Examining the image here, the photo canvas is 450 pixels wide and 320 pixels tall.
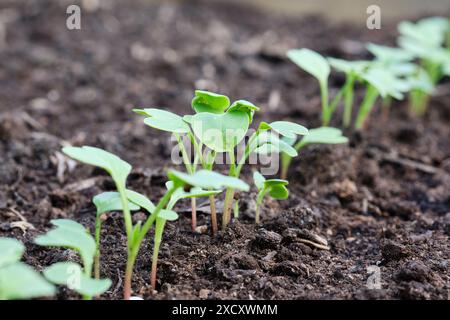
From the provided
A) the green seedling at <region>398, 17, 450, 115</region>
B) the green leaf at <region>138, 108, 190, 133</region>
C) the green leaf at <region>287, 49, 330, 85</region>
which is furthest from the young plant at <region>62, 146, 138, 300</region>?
the green seedling at <region>398, 17, 450, 115</region>

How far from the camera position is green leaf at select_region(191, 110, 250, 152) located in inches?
59.7

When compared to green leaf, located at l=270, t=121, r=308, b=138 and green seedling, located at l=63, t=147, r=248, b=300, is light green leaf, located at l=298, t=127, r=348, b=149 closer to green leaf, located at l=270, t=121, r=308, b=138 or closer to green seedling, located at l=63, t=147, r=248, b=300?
green leaf, located at l=270, t=121, r=308, b=138

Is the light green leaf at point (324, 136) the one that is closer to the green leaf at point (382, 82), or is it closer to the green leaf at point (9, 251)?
the green leaf at point (382, 82)

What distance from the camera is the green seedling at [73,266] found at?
1267mm

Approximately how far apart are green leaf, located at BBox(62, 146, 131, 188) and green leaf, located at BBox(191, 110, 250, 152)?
0.20 metres

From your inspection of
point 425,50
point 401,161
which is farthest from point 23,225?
point 425,50

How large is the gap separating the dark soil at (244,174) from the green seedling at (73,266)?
0.17 m

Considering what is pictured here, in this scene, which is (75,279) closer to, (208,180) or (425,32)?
(208,180)

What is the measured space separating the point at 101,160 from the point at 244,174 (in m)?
1.04

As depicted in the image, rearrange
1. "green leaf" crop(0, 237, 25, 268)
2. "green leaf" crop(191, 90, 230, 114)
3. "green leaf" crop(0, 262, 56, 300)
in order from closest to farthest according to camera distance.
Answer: "green leaf" crop(0, 262, 56, 300)
"green leaf" crop(0, 237, 25, 268)
"green leaf" crop(191, 90, 230, 114)

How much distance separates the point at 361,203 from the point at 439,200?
12.3 inches

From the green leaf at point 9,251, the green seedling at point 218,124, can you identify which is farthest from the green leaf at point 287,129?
the green leaf at point 9,251
